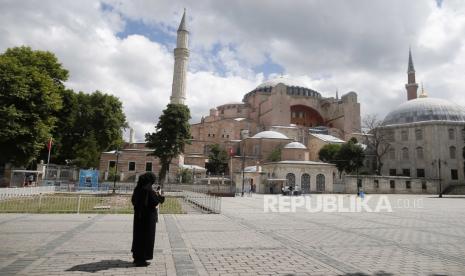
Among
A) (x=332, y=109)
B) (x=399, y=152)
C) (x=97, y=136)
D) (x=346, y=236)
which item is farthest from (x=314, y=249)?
(x=332, y=109)

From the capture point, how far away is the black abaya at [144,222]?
4688 mm

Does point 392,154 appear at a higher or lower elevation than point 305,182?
higher

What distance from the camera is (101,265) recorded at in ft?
15.0

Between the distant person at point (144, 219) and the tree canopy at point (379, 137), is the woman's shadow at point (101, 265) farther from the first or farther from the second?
the tree canopy at point (379, 137)

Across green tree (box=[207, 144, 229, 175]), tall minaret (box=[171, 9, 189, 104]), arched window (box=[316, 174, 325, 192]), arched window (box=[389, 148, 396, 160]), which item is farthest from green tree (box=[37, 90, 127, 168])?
arched window (box=[389, 148, 396, 160])

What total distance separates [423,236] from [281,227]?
328 cm

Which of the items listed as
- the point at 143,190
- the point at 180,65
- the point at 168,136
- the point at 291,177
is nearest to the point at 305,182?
the point at 291,177

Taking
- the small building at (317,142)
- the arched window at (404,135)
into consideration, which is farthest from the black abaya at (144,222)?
the arched window at (404,135)

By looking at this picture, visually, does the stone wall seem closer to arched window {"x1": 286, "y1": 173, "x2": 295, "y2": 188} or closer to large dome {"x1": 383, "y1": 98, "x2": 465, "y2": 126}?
arched window {"x1": 286, "y1": 173, "x2": 295, "y2": 188}

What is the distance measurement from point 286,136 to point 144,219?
46.2 m

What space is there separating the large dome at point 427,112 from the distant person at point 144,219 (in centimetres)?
4669

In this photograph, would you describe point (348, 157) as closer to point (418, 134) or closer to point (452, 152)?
point (418, 134)

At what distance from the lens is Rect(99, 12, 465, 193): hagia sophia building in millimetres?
33531

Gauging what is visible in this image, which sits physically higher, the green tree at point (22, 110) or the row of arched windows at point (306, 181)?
the green tree at point (22, 110)
